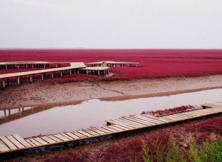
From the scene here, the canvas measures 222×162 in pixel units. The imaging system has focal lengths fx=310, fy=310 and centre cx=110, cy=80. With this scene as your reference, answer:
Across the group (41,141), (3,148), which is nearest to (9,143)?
(3,148)

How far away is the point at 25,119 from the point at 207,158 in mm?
10721

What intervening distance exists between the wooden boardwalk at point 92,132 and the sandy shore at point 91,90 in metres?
6.80

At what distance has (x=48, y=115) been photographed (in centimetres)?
1341

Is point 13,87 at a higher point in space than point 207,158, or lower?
lower

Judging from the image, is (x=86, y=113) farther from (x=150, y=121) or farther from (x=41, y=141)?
(x=41, y=141)

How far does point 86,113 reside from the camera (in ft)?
44.5

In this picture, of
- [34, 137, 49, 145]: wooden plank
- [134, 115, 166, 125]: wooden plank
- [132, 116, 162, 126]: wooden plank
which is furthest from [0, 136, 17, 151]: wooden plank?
[134, 115, 166, 125]: wooden plank

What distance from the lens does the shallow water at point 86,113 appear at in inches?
440

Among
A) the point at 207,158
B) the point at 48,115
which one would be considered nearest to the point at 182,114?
the point at 48,115

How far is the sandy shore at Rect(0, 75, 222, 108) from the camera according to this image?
16562mm

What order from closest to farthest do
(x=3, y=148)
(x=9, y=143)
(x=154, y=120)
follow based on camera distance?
1. (x=3, y=148)
2. (x=9, y=143)
3. (x=154, y=120)

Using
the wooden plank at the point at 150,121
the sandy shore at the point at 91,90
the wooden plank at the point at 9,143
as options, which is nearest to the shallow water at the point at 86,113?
the sandy shore at the point at 91,90

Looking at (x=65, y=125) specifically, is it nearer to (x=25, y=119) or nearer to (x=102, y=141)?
(x=25, y=119)

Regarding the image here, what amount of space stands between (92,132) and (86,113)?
471 cm
